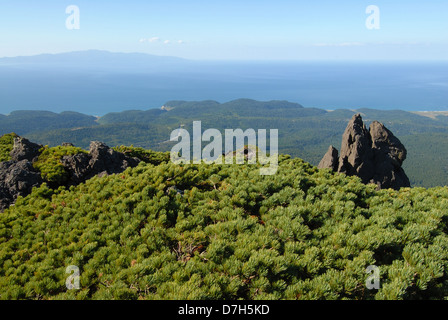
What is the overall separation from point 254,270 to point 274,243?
3.93ft

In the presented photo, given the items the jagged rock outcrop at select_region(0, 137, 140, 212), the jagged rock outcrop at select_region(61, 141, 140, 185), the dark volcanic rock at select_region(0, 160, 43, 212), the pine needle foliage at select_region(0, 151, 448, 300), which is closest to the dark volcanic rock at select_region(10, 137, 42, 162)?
the jagged rock outcrop at select_region(0, 137, 140, 212)

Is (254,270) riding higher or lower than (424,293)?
higher

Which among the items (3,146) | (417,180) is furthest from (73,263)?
(417,180)

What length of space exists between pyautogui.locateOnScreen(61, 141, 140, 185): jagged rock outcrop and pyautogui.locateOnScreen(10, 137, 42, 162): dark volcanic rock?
3709 millimetres

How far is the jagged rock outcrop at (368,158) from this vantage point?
27297mm

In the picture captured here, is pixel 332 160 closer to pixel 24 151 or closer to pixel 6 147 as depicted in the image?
pixel 24 151

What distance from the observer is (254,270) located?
5551 mm

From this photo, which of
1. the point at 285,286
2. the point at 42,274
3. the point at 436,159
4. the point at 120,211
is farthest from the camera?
the point at 436,159

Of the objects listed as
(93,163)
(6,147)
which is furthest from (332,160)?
(6,147)

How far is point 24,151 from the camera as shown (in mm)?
17750

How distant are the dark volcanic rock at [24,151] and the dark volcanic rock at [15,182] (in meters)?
3.46

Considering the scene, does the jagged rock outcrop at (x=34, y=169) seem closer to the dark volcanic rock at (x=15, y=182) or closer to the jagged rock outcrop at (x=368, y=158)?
the dark volcanic rock at (x=15, y=182)

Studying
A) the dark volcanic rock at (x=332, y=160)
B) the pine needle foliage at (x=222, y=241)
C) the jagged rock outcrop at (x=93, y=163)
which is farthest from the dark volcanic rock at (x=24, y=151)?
the dark volcanic rock at (x=332, y=160)
